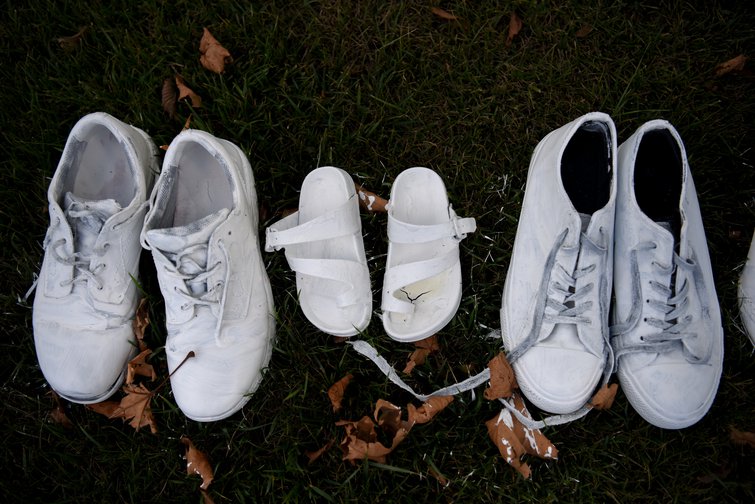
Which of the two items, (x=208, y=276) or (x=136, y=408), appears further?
(x=136, y=408)

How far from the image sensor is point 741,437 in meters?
2.18

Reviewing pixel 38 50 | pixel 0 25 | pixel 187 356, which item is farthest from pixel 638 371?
pixel 0 25

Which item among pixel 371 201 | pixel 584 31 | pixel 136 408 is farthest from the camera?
pixel 584 31

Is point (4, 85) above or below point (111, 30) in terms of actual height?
below

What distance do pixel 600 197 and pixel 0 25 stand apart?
313 centimetres

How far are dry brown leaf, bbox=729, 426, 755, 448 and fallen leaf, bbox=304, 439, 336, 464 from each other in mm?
1702

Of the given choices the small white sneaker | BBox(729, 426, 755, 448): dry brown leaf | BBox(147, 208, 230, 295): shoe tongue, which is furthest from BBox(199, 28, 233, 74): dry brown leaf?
BBox(729, 426, 755, 448): dry brown leaf

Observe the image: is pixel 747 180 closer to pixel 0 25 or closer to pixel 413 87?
pixel 413 87

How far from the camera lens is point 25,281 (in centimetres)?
252

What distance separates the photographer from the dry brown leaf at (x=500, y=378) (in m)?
2.18

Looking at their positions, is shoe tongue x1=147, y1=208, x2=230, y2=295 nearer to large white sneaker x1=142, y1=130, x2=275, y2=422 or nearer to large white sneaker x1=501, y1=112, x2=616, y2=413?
large white sneaker x1=142, y1=130, x2=275, y2=422

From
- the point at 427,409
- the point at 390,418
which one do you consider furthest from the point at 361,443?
the point at 427,409

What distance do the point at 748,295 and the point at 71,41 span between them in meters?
3.48

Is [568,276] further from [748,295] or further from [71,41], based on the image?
[71,41]
